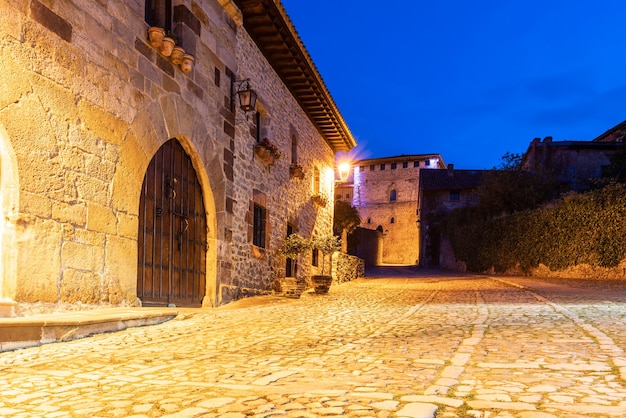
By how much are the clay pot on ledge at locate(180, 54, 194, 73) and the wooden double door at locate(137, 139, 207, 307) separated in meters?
1.18

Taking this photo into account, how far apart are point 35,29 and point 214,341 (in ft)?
12.2

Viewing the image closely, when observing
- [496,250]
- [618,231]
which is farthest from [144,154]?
[496,250]

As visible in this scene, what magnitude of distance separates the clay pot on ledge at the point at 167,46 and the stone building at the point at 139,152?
8 centimetres

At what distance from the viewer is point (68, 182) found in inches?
236

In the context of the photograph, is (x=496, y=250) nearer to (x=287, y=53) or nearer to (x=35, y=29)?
(x=287, y=53)

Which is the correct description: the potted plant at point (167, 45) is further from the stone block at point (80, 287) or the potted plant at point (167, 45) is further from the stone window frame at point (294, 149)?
the stone window frame at point (294, 149)

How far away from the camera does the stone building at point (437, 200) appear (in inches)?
1529

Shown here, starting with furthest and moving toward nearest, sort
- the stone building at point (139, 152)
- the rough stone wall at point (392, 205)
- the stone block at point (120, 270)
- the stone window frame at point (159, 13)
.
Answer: the rough stone wall at point (392, 205), the stone window frame at point (159, 13), the stone block at point (120, 270), the stone building at point (139, 152)

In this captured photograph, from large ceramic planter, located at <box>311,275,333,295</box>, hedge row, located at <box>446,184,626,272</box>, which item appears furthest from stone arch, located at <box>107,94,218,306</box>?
hedge row, located at <box>446,184,626,272</box>

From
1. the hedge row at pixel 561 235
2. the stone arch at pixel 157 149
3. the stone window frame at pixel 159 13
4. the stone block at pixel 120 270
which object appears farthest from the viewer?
the hedge row at pixel 561 235

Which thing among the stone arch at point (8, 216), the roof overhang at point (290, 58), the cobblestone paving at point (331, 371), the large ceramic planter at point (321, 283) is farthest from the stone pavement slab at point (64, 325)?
the large ceramic planter at point (321, 283)

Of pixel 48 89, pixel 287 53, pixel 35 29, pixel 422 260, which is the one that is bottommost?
pixel 422 260

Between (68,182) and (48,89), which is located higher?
(48,89)

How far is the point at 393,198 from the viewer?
164 ft
